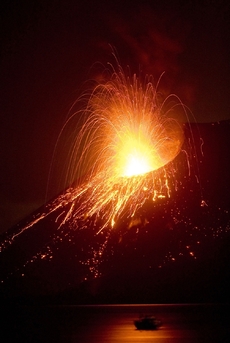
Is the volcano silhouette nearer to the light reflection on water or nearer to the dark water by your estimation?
the dark water

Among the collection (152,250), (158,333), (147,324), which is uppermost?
(152,250)

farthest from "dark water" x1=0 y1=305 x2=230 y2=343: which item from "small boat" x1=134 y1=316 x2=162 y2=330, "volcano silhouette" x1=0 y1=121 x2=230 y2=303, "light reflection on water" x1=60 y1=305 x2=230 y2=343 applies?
"volcano silhouette" x1=0 y1=121 x2=230 y2=303

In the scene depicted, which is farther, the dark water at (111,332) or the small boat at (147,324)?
the small boat at (147,324)

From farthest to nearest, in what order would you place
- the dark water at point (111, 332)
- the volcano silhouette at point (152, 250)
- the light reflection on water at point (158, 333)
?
the volcano silhouette at point (152, 250), the light reflection on water at point (158, 333), the dark water at point (111, 332)

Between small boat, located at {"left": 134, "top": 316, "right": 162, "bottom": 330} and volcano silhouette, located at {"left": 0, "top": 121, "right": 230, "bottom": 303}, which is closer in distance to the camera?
small boat, located at {"left": 134, "top": 316, "right": 162, "bottom": 330}

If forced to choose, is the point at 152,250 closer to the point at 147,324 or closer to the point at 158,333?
the point at 147,324

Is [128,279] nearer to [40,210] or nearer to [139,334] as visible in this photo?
[40,210]

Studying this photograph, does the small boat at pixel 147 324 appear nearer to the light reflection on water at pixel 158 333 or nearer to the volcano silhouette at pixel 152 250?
the light reflection on water at pixel 158 333

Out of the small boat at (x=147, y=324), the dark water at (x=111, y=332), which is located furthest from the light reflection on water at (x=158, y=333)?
the small boat at (x=147, y=324)

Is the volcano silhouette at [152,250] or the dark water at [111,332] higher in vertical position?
the volcano silhouette at [152,250]

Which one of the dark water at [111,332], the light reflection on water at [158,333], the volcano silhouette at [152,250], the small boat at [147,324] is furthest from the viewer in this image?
the volcano silhouette at [152,250]

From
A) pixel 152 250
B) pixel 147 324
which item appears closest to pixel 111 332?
pixel 147 324

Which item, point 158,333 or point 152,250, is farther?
point 152,250

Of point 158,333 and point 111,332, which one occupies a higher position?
point 111,332
